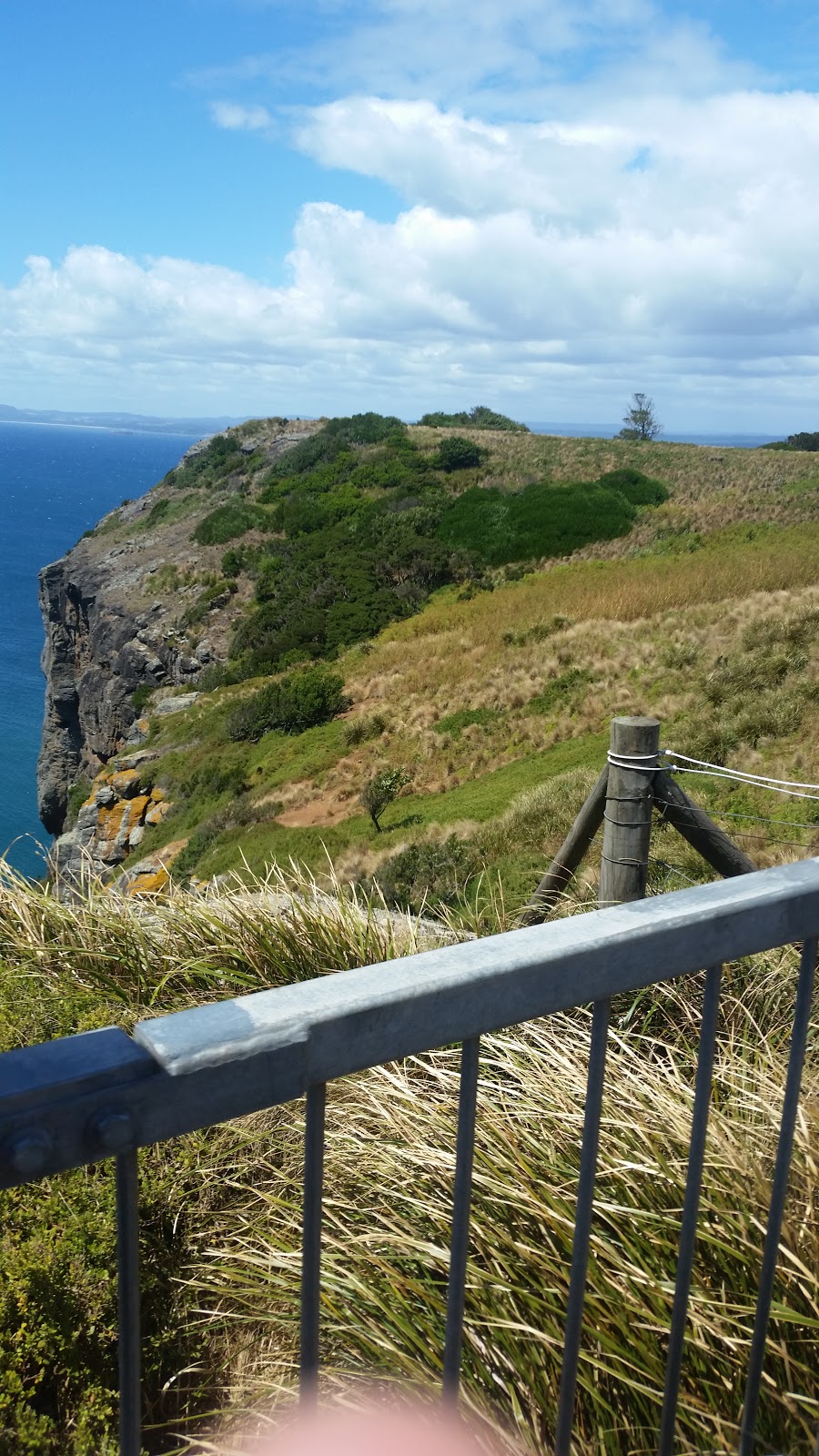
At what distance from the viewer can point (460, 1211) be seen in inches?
43.2

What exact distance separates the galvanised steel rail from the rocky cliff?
67.3ft

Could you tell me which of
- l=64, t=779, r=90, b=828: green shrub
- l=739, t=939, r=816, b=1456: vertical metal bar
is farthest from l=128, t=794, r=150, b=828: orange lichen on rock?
l=739, t=939, r=816, b=1456: vertical metal bar

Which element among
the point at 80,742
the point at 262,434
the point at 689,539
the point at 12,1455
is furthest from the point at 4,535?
the point at 12,1455

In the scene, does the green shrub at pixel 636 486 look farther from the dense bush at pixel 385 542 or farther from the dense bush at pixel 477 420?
the dense bush at pixel 477 420

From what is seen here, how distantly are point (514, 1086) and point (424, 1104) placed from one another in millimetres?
362

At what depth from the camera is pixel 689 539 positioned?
91.6 feet

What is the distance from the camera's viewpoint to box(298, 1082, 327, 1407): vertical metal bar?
3.22ft

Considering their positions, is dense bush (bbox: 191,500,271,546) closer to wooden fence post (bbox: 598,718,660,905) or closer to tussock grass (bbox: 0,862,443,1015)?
wooden fence post (bbox: 598,718,660,905)

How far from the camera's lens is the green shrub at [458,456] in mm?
41125

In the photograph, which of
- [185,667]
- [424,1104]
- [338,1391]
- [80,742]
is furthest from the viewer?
[80,742]

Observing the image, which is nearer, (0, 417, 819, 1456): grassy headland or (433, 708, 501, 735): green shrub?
(0, 417, 819, 1456): grassy headland

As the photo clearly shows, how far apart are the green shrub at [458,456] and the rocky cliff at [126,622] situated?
30.8 ft

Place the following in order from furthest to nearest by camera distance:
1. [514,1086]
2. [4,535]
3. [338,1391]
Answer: [4,535]
[514,1086]
[338,1391]

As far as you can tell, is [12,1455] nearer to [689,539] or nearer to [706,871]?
[706,871]
